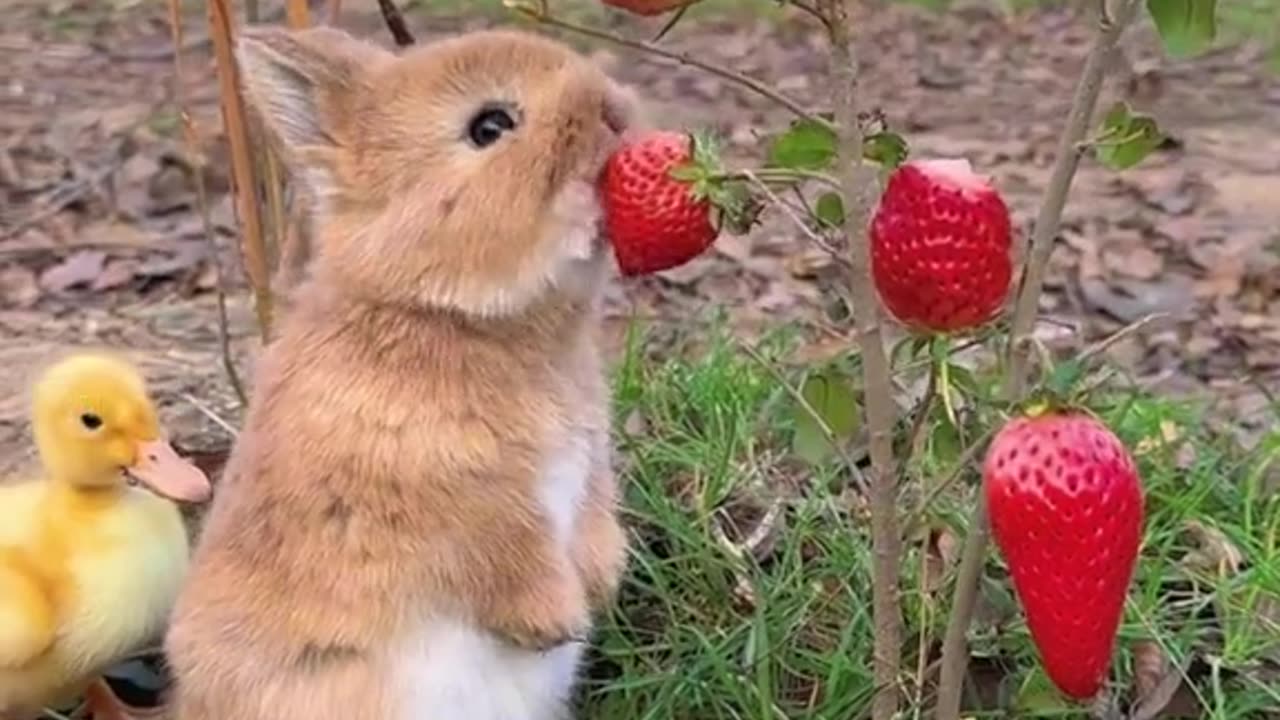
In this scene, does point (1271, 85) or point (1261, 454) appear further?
point (1271, 85)

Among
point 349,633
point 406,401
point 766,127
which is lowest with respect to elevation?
point 766,127

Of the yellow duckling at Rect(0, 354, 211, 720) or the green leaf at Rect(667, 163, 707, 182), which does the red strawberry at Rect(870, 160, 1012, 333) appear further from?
the yellow duckling at Rect(0, 354, 211, 720)

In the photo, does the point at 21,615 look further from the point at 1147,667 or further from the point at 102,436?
the point at 1147,667

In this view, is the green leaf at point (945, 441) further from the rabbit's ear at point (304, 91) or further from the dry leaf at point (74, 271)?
the dry leaf at point (74, 271)

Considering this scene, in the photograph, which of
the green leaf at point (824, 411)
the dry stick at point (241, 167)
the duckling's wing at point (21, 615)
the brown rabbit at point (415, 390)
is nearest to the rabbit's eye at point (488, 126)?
the brown rabbit at point (415, 390)

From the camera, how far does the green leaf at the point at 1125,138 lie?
70.7 inches

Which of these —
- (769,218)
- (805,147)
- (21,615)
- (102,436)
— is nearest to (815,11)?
(805,147)

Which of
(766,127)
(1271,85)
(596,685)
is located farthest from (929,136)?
(596,685)

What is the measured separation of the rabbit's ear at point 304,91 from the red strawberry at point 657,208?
0.30 metres

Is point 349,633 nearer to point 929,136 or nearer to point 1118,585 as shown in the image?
point 1118,585

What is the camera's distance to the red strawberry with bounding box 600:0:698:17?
175cm

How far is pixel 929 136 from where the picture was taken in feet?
16.7

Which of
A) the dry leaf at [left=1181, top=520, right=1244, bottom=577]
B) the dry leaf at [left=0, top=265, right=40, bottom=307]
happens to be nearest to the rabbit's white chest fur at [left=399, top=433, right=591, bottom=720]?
the dry leaf at [left=1181, top=520, right=1244, bottom=577]

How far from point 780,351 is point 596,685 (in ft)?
2.34
